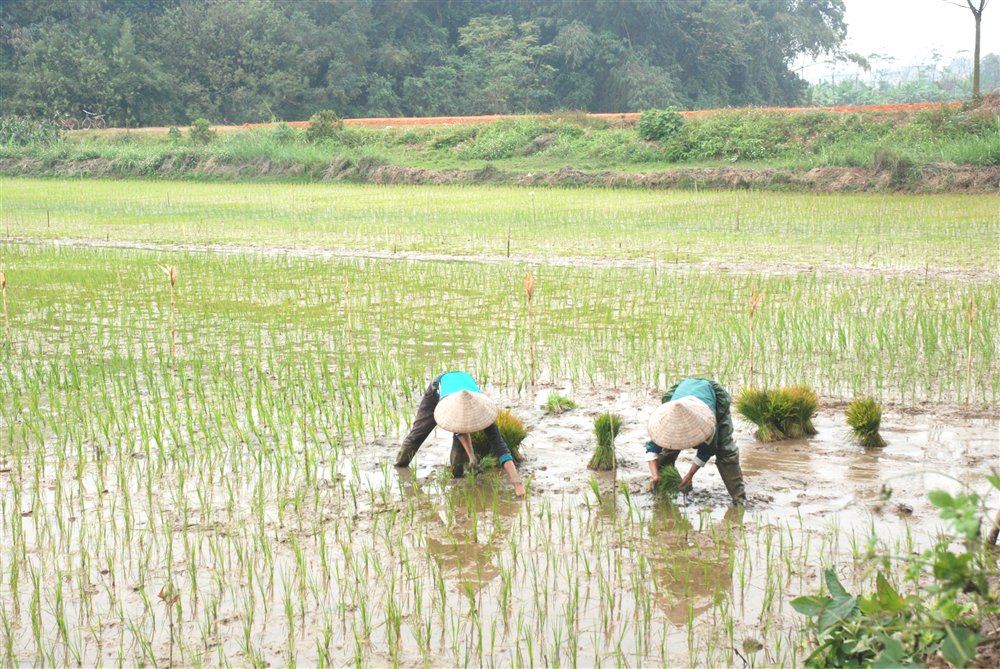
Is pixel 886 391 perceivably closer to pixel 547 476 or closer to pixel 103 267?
pixel 547 476

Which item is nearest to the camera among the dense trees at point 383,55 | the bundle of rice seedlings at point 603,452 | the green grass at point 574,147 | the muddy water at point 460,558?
the muddy water at point 460,558

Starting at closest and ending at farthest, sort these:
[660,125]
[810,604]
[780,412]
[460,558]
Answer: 1. [810,604]
2. [460,558]
3. [780,412]
4. [660,125]

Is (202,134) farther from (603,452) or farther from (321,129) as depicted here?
(603,452)

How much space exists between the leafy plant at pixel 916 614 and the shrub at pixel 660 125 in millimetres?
18447

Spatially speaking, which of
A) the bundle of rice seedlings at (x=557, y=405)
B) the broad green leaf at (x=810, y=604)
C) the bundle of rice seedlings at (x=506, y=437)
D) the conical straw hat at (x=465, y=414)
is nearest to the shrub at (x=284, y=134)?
the bundle of rice seedlings at (x=557, y=405)

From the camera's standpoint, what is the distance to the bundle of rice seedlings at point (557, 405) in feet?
13.7

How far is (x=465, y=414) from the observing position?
3.05 metres

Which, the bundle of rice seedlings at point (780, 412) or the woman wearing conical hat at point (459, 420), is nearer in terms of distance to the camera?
the woman wearing conical hat at point (459, 420)

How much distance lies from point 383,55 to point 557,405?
31833 mm

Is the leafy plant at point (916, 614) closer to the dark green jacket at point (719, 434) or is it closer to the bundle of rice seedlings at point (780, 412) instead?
the dark green jacket at point (719, 434)

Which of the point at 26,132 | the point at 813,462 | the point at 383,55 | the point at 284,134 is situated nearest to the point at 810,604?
the point at 813,462

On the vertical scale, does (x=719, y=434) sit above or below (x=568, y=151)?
below

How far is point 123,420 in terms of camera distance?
4133 mm

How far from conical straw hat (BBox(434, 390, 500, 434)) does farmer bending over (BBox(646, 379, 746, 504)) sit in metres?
0.58
